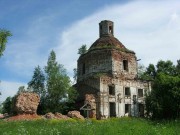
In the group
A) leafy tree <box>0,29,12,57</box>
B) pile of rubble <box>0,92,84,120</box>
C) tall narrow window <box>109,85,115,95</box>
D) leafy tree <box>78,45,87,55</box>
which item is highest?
leafy tree <box>78,45,87,55</box>

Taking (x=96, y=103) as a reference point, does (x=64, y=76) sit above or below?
above

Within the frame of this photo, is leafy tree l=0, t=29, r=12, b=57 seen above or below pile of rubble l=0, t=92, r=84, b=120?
above

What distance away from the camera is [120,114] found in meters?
40.8

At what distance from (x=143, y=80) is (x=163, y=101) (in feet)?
34.2

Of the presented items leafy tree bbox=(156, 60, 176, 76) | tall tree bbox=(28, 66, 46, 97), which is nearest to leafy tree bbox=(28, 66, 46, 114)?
tall tree bbox=(28, 66, 46, 97)

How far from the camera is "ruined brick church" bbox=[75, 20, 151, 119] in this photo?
131ft

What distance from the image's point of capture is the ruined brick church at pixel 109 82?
39.9m

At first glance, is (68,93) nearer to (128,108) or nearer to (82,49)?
(128,108)

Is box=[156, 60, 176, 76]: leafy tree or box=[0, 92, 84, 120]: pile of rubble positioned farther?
box=[156, 60, 176, 76]: leafy tree

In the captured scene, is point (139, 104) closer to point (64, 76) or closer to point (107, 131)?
point (64, 76)

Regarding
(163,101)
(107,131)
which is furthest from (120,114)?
(107,131)

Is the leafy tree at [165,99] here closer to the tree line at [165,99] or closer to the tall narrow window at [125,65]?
the tree line at [165,99]

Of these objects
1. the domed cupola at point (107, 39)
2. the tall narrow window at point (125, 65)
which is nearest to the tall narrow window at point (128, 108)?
the tall narrow window at point (125, 65)

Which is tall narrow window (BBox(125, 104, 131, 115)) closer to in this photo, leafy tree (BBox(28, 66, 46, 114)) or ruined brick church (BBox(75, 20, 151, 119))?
ruined brick church (BBox(75, 20, 151, 119))
